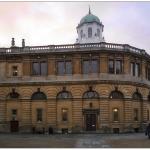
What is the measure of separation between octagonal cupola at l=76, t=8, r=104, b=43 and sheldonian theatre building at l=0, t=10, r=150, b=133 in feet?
94.1

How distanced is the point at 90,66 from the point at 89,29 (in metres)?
32.0

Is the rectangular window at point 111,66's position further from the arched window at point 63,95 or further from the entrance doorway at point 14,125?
the entrance doorway at point 14,125

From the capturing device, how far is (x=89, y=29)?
269 feet

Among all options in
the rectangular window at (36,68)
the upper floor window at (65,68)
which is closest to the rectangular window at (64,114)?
the upper floor window at (65,68)

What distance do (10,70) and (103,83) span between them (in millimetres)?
13544

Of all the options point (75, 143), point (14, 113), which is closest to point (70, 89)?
point (14, 113)

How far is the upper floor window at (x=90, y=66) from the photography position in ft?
168

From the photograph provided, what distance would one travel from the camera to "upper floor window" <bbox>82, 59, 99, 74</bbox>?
5109cm

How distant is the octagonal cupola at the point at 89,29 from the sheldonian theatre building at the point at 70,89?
28671 mm

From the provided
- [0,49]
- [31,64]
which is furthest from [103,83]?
[0,49]

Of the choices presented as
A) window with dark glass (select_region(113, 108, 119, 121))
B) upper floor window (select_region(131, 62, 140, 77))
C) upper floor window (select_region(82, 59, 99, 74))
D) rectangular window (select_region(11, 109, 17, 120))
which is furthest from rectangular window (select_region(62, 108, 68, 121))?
upper floor window (select_region(131, 62, 140, 77))

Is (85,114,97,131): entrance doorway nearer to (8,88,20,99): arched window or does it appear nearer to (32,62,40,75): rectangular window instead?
(32,62,40,75): rectangular window

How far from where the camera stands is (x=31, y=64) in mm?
52500

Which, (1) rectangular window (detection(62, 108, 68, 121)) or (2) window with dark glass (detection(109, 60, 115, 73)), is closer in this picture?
(1) rectangular window (detection(62, 108, 68, 121))
